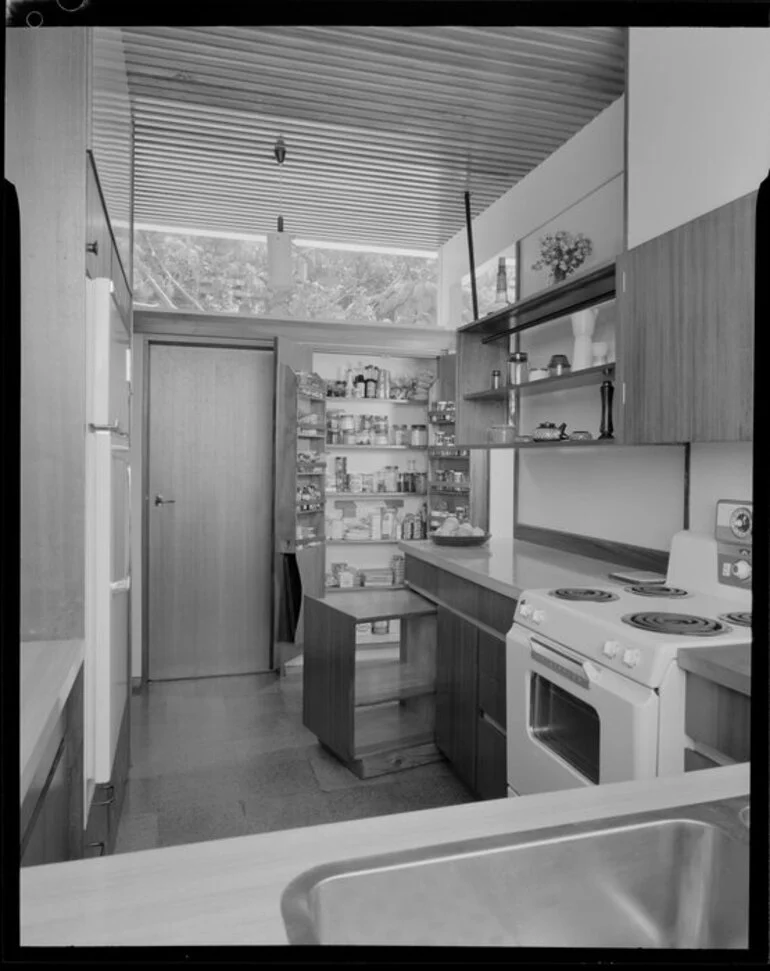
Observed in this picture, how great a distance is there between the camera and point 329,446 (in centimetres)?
527

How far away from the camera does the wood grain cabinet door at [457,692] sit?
9.48 ft

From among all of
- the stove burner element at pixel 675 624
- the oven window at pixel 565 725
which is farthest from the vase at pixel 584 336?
the oven window at pixel 565 725

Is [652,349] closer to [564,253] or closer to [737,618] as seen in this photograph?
[737,618]

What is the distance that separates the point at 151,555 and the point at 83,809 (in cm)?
293

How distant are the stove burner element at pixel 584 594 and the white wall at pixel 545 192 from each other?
79.8 inches

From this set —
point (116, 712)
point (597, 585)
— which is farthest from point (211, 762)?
point (597, 585)

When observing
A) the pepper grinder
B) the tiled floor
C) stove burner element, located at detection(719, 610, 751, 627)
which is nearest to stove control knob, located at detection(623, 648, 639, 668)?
stove burner element, located at detection(719, 610, 751, 627)

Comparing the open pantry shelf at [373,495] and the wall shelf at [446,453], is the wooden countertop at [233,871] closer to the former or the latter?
the wall shelf at [446,453]

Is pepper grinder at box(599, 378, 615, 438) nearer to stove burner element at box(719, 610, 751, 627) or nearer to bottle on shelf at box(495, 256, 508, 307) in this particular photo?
stove burner element at box(719, 610, 751, 627)

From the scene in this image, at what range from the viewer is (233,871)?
2.21ft

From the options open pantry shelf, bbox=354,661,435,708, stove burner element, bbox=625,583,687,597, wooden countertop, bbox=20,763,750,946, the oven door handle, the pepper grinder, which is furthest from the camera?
open pantry shelf, bbox=354,661,435,708

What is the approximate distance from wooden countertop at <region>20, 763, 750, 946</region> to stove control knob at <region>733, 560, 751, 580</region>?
1.51 meters

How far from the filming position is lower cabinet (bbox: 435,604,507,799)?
2.66 m

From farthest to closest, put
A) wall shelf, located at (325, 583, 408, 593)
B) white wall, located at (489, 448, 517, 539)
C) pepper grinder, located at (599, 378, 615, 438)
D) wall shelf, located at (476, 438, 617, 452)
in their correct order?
1. wall shelf, located at (325, 583, 408, 593)
2. white wall, located at (489, 448, 517, 539)
3. pepper grinder, located at (599, 378, 615, 438)
4. wall shelf, located at (476, 438, 617, 452)
